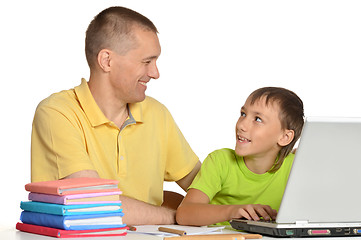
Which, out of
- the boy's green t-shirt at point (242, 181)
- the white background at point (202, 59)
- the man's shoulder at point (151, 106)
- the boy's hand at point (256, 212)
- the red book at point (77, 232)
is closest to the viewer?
the red book at point (77, 232)

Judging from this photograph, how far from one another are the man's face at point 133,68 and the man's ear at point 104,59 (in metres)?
0.02

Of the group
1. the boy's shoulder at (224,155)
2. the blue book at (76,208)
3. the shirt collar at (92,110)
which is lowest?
the blue book at (76,208)

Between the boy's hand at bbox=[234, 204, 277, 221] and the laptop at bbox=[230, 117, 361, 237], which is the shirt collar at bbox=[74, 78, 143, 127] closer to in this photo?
the boy's hand at bbox=[234, 204, 277, 221]

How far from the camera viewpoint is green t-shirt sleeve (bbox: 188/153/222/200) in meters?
2.50

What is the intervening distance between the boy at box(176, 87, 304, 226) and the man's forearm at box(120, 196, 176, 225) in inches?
3.3

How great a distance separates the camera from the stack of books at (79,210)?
73.9 inches

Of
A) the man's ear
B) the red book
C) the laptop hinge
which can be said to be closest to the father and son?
the man's ear

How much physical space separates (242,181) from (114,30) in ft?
3.00

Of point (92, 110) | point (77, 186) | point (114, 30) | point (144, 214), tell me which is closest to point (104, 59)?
point (114, 30)

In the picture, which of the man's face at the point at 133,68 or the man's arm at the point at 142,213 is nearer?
the man's arm at the point at 142,213

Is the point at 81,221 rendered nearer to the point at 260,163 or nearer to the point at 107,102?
the point at 260,163

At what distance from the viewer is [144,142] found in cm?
296

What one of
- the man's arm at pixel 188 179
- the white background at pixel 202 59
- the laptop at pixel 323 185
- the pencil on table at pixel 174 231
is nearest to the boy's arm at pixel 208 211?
the laptop at pixel 323 185

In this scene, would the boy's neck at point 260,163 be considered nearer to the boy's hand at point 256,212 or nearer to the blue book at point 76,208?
the boy's hand at point 256,212
